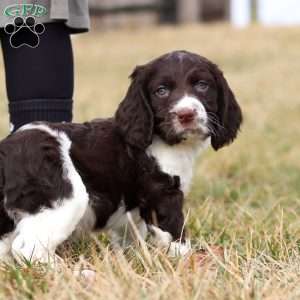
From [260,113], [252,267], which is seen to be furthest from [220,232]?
[260,113]

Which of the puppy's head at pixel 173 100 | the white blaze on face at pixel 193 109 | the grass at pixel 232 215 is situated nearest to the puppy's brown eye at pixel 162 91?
the puppy's head at pixel 173 100

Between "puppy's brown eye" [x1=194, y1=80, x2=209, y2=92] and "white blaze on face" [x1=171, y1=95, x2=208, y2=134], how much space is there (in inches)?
3.7

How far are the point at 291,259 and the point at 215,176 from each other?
11.3 feet

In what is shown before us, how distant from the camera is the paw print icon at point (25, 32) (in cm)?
407

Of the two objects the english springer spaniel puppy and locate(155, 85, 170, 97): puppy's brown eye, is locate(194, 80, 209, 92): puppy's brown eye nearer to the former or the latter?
the english springer spaniel puppy

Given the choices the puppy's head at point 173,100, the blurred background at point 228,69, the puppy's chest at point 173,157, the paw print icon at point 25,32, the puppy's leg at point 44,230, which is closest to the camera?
the puppy's leg at point 44,230

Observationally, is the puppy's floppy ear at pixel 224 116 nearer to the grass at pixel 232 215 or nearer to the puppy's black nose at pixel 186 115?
the puppy's black nose at pixel 186 115

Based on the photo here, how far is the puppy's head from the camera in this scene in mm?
3580

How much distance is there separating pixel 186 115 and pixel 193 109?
4 cm

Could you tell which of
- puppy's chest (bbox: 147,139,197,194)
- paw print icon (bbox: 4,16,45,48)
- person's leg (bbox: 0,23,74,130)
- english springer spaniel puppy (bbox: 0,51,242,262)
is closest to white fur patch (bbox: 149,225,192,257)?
english springer spaniel puppy (bbox: 0,51,242,262)

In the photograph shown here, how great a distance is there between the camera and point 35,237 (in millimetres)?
3477

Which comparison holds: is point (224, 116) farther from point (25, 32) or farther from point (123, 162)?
point (25, 32)

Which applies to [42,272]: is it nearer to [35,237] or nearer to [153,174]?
[35,237]

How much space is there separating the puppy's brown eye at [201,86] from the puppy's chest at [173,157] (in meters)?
0.27
